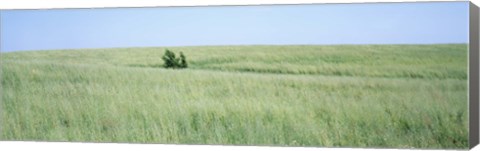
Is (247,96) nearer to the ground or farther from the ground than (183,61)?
nearer to the ground

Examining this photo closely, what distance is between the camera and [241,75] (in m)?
10.3

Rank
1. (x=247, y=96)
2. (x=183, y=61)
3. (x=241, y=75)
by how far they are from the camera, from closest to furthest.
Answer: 1. (x=247, y=96)
2. (x=241, y=75)
3. (x=183, y=61)

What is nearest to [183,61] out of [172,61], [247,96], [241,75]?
[172,61]

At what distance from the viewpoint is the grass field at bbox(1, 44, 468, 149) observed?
9500mm

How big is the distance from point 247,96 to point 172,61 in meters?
1.01

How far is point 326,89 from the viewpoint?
9.93 m

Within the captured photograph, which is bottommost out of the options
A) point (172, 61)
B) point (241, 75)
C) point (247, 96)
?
point (247, 96)

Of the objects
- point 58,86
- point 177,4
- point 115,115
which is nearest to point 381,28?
point 177,4

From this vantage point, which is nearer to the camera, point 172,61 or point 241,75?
point 241,75

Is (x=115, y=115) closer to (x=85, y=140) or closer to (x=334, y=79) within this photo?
(x=85, y=140)

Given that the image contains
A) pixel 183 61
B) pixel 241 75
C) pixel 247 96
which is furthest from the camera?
pixel 183 61

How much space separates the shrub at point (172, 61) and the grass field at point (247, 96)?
0.20 feet

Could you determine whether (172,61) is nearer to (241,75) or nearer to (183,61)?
(183,61)

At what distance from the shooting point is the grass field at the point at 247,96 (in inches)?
374
